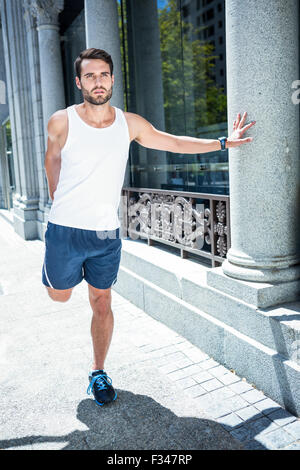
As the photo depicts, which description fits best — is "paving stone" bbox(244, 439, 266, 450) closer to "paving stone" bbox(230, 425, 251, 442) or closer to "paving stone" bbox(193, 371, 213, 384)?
"paving stone" bbox(230, 425, 251, 442)

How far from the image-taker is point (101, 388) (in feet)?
11.0

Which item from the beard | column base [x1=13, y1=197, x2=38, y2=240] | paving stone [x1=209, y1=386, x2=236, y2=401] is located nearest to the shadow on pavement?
paving stone [x1=209, y1=386, x2=236, y2=401]

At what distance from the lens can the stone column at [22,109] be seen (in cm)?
1153

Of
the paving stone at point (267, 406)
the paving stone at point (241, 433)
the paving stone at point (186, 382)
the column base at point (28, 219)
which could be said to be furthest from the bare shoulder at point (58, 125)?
the column base at point (28, 219)

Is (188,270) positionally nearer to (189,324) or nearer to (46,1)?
(189,324)

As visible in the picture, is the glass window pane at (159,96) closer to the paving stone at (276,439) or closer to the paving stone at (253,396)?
the paving stone at (253,396)

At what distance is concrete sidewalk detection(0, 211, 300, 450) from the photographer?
2.90 meters

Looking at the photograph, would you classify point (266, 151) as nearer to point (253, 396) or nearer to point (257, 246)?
point (257, 246)

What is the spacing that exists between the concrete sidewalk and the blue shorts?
93 centimetres

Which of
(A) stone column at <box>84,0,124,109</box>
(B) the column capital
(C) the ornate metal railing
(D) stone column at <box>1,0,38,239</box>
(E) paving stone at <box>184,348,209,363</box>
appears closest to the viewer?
(E) paving stone at <box>184,348,209,363</box>

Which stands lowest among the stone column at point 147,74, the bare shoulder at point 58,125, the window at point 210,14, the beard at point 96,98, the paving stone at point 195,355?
the paving stone at point 195,355

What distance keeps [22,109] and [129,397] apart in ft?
33.1

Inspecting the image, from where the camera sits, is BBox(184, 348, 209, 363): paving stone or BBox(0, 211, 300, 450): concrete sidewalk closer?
BBox(0, 211, 300, 450): concrete sidewalk
